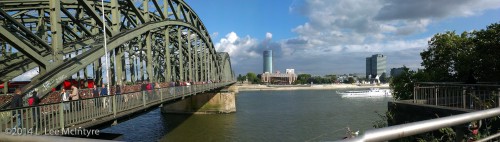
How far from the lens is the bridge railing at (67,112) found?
34.8 feet

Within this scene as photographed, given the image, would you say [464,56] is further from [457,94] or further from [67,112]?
[67,112]

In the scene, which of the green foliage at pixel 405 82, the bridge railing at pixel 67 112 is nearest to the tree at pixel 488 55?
the green foliage at pixel 405 82

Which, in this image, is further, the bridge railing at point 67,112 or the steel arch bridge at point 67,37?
the steel arch bridge at point 67,37

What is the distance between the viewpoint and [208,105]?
58.3m

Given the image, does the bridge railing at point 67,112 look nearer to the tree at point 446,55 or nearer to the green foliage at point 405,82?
the green foliage at point 405,82

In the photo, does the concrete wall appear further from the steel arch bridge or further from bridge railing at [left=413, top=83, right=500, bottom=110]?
bridge railing at [left=413, top=83, right=500, bottom=110]

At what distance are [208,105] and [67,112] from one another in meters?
45.1

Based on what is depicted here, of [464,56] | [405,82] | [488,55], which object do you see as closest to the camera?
[488,55]

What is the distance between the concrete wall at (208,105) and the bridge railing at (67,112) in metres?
37.5

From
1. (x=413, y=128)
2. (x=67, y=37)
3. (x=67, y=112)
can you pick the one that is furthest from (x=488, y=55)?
(x=67, y=37)

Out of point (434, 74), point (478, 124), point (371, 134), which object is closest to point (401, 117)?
point (478, 124)

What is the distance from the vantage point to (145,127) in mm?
42375

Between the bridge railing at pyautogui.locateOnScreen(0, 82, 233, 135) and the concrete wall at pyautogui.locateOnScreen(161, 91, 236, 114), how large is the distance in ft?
123

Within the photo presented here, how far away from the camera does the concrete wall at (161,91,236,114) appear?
57.9 metres
